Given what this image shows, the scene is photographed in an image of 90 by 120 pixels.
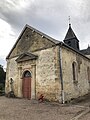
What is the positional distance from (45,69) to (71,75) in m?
2.68

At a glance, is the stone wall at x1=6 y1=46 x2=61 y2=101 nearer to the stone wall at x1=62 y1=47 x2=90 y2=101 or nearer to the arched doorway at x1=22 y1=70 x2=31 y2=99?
the arched doorway at x1=22 y1=70 x2=31 y2=99

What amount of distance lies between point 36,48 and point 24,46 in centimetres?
209

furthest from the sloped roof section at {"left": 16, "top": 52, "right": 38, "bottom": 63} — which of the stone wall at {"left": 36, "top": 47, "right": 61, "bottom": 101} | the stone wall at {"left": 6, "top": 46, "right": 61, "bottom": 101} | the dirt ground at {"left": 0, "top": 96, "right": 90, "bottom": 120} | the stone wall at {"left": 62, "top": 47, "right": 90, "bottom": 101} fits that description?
the dirt ground at {"left": 0, "top": 96, "right": 90, "bottom": 120}

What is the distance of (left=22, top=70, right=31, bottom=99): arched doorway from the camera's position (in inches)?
593

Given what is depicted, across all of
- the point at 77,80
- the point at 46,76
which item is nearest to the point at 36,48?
the point at 46,76

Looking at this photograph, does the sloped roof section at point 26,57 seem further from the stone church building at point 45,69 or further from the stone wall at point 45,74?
the stone wall at point 45,74

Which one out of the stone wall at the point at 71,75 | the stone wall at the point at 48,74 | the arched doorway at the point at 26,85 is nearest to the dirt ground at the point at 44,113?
the stone wall at the point at 48,74

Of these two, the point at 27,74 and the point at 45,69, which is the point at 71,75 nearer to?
the point at 45,69

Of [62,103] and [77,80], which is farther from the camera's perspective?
[77,80]

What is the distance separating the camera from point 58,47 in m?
13.3

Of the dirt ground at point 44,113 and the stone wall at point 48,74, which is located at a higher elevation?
the stone wall at point 48,74

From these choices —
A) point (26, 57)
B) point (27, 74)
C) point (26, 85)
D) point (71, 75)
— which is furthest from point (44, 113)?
point (26, 57)

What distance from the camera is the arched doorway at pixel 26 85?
15066 mm

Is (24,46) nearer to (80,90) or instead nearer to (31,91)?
(31,91)
